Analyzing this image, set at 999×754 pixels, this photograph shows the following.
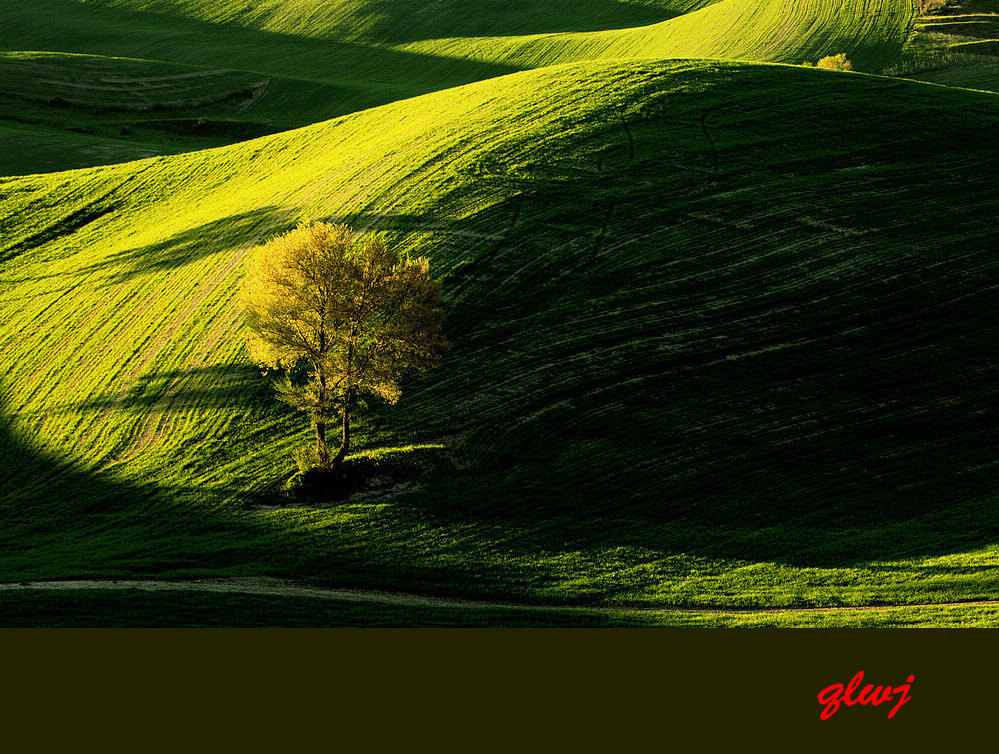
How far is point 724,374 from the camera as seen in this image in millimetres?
43469

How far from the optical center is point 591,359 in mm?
44156

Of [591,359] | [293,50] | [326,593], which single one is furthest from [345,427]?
[293,50]

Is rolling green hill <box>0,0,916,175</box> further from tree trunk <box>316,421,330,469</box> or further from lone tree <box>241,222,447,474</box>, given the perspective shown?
tree trunk <box>316,421,330,469</box>

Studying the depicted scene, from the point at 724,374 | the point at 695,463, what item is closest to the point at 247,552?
the point at 695,463

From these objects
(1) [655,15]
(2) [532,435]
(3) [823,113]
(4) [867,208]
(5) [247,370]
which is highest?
(1) [655,15]

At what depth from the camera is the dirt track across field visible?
30188 mm

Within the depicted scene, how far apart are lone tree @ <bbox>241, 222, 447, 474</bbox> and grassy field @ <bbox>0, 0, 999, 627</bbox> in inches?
153

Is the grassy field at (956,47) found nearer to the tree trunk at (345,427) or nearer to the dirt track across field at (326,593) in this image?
the dirt track across field at (326,593)

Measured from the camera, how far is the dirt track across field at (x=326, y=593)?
30188mm

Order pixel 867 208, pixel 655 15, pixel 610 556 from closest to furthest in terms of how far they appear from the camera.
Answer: pixel 610 556 < pixel 867 208 < pixel 655 15

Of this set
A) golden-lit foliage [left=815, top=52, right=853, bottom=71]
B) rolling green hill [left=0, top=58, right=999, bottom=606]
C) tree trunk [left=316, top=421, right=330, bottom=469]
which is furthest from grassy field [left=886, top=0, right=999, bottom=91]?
tree trunk [left=316, top=421, right=330, bottom=469]

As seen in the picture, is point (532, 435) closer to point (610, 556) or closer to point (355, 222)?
point (610, 556)

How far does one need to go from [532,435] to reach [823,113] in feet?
124

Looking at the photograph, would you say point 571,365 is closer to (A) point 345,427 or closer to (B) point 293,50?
(A) point 345,427
